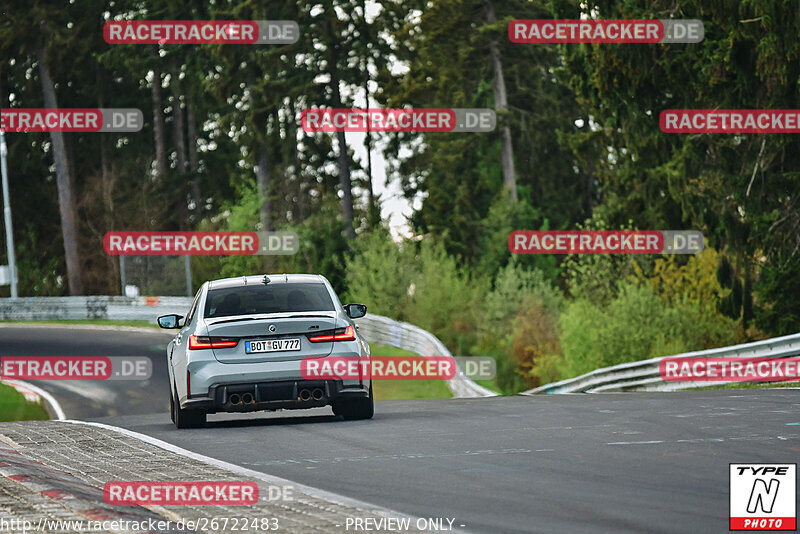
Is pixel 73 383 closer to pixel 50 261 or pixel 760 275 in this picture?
pixel 760 275

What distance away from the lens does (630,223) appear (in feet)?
107

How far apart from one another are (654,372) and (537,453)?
12.1 meters

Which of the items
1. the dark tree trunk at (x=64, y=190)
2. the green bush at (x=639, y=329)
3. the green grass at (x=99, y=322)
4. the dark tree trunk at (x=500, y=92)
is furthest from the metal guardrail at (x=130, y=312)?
the dark tree trunk at (x=500, y=92)

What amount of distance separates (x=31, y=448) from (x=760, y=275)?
64.9 feet

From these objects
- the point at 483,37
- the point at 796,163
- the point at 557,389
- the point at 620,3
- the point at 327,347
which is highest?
the point at 483,37

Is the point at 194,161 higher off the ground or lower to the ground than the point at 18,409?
higher

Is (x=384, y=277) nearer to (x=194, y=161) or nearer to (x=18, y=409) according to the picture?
(x=18, y=409)

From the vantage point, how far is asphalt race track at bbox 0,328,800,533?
7.75 m

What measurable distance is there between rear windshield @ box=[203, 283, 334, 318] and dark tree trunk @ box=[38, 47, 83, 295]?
172ft

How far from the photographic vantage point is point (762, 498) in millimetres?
7543

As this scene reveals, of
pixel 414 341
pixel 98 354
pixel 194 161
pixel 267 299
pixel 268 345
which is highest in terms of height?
pixel 194 161

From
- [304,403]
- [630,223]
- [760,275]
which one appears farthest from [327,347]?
[630,223]

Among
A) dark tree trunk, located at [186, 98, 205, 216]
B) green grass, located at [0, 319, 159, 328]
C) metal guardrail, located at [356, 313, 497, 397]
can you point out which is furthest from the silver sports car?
dark tree trunk, located at [186, 98, 205, 216]

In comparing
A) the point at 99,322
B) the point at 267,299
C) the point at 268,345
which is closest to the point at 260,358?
the point at 268,345
